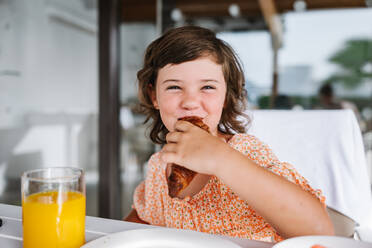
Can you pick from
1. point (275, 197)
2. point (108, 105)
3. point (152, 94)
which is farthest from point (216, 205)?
point (108, 105)

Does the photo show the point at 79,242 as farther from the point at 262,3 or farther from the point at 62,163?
the point at 262,3

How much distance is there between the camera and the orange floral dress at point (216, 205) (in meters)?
0.75

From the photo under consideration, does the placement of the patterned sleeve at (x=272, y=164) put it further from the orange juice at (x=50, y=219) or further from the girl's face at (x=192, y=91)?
the orange juice at (x=50, y=219)

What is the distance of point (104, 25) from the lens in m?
2.14

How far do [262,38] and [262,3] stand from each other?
A: 0.97 meters

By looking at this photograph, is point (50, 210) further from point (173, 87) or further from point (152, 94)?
point (152, 94)

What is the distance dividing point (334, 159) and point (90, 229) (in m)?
0.83

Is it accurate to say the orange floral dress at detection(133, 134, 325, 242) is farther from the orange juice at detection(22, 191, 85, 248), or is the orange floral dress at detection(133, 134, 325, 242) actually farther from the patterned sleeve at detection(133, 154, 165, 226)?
the orange juice at detection(22, 191, 85, 248)

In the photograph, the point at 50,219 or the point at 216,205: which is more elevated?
the point at 50,219

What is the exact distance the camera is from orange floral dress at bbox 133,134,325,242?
0.75 meters

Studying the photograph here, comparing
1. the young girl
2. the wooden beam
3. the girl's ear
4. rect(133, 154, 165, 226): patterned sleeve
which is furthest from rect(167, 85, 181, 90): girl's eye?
the wooden beam

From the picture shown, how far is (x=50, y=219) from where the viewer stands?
16.8 inches

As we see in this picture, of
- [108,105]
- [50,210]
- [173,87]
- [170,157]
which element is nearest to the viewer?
[50,210]

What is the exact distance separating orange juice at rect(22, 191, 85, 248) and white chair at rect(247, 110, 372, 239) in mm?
802
